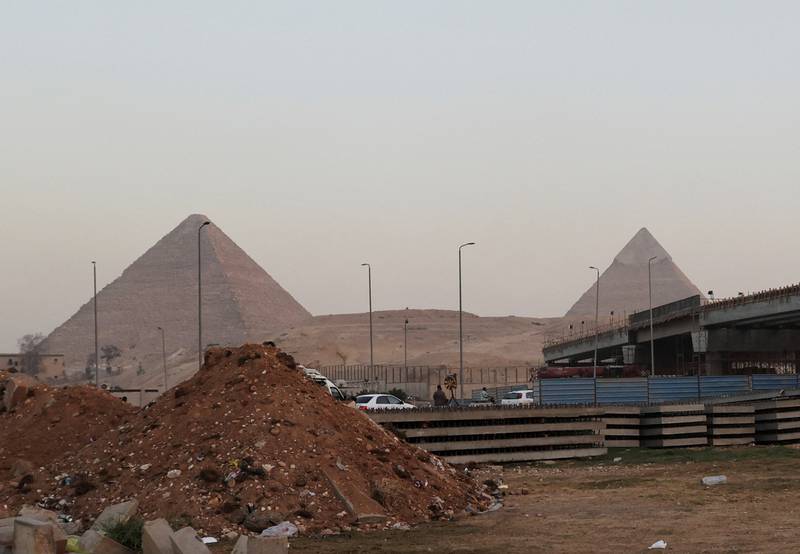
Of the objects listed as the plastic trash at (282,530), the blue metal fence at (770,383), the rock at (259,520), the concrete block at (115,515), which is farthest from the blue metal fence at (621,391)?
the concrete block at (115,515)

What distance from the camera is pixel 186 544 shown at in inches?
521

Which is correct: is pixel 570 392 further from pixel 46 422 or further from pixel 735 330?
pixel 735 330

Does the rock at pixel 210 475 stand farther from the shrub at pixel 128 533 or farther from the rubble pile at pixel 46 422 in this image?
the rubble pile at pixel 46 422

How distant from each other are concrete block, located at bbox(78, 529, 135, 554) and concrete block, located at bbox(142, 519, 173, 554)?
0.75 metres

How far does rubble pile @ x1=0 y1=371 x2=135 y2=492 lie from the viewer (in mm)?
23156

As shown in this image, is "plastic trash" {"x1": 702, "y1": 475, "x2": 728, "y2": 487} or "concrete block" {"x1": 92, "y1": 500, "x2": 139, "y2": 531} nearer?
"concrete block" {"x1": 92, "y1": 500, "x2": 139, "y2": 531}

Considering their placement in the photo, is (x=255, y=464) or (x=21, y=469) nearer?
(x=255, y=464)

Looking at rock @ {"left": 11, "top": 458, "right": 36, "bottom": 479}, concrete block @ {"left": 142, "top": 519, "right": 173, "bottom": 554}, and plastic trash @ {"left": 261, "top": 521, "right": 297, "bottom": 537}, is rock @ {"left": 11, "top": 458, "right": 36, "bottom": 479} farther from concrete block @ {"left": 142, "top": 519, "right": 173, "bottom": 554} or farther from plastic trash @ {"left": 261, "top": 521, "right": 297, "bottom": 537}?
concrete block @ {"left": 142, "top": 519, "right": 173, "bottom": 554}

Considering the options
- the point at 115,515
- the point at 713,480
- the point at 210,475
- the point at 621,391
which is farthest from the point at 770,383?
the point at 115,515

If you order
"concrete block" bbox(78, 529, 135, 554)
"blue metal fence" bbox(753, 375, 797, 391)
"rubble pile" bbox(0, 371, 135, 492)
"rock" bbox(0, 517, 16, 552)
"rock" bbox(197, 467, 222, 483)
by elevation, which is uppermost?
"blue metal fence" bbox(753, 375, 797, 391)

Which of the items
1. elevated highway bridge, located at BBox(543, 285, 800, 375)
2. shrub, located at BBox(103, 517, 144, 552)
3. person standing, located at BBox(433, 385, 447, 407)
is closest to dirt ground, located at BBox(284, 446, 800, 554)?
shrub, located at BBox(103, 517, 144, 552)

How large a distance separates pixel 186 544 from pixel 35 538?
1.65 metres

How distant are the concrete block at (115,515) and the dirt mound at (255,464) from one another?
1020mm

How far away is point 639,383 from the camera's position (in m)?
42.6
